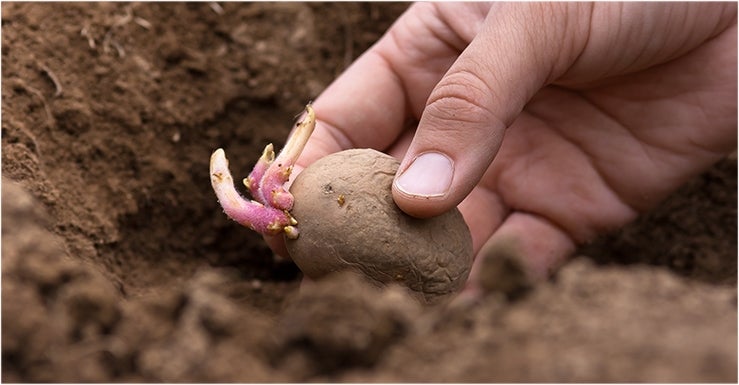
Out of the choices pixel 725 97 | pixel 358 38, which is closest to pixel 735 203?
pixel 725 97

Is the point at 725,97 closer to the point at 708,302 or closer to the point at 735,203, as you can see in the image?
the point at 735,203

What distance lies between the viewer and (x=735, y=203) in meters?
2.82

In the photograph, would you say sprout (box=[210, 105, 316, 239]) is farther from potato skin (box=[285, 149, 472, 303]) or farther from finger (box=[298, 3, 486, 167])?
finger (box=[298, 3, 486, 167])

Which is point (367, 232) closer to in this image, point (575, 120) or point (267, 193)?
point (267, 193)

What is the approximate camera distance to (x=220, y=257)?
116 inches

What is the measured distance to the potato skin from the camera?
1942mm

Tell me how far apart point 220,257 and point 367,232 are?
1147mm

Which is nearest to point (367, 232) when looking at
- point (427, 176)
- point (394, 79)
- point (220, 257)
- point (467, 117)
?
point (427, 176)

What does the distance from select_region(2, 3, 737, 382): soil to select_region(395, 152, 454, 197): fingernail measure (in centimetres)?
26

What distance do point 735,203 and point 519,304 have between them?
1.77 m

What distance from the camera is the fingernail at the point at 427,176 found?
1.91 metres

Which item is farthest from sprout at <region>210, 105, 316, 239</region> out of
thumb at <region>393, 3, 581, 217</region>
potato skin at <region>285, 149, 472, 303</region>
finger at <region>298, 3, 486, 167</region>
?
finger at <region>298, 3, 486, 167</region>

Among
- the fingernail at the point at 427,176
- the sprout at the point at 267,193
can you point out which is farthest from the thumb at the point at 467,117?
the sprout at the point at 267,193

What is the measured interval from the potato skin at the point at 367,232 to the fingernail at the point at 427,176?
0.08m
